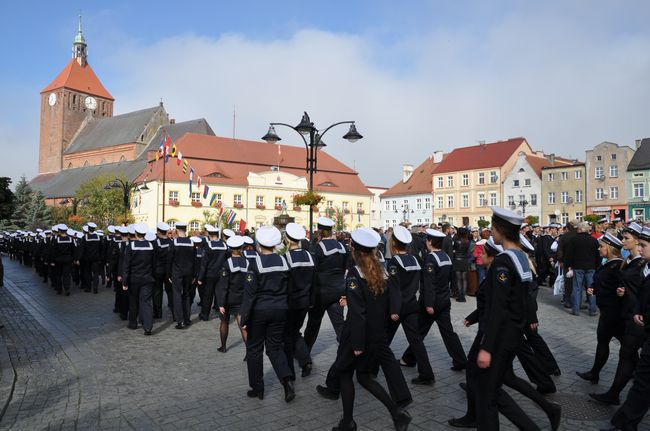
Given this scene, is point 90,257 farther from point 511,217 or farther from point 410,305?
point 511,217

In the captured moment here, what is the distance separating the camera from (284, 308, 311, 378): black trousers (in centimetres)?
678

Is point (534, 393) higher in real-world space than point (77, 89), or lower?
lower

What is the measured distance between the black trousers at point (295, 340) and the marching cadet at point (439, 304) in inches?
61.9

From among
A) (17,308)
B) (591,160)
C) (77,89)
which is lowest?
(17,308)

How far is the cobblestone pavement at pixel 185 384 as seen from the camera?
5355 mm

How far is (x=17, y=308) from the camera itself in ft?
44.3

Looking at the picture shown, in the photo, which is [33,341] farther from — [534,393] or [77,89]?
[77,89]

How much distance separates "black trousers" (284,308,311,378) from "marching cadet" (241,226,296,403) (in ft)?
1.69

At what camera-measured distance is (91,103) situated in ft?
338

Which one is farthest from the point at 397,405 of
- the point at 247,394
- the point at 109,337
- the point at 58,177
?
the point at 58,177

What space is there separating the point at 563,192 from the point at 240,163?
129 ft

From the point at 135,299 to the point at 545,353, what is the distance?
7.42 metres

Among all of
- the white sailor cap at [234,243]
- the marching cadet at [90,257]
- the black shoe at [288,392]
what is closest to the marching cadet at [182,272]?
the white sailor cap at [234,243]

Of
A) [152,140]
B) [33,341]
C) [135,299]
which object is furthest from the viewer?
[152,140]
